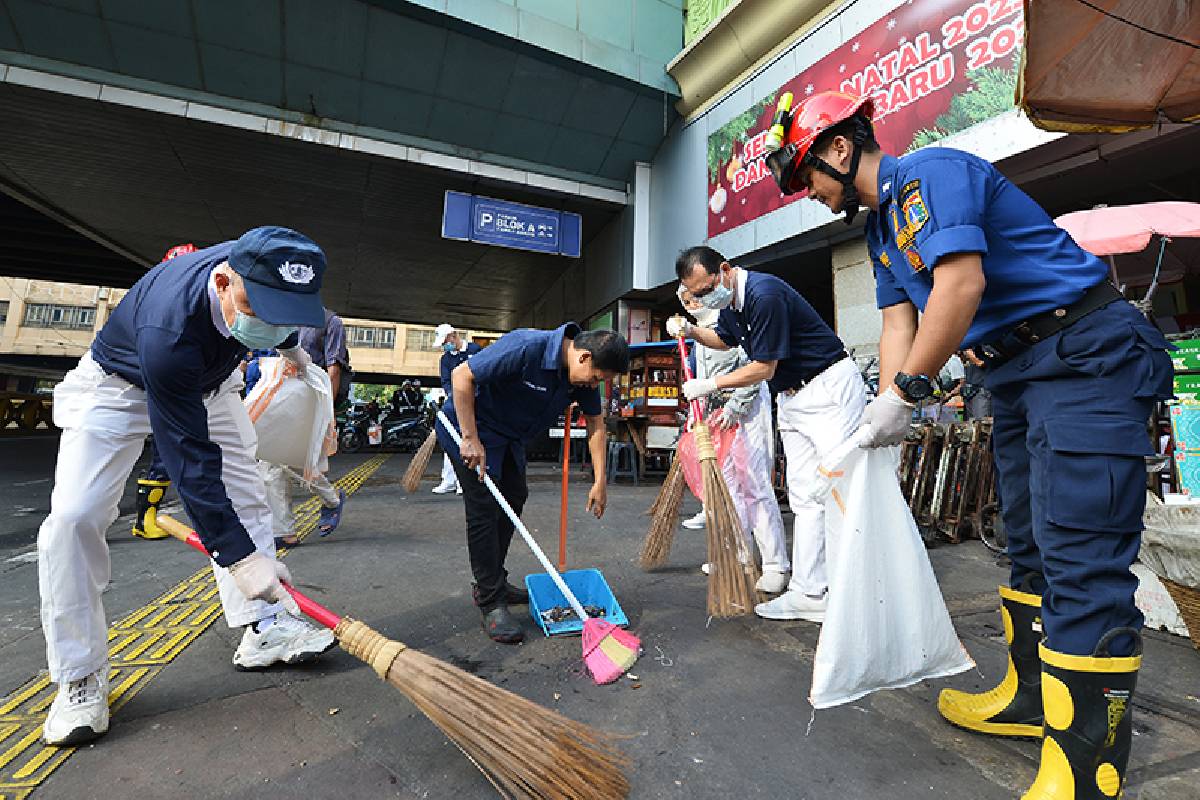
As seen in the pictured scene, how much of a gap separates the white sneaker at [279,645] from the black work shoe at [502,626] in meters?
0.65

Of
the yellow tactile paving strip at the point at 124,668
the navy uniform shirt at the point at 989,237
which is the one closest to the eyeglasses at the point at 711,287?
the navy uniform shirt at the point at 989,237

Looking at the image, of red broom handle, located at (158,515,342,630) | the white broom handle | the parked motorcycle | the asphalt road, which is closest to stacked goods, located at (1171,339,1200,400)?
the asphalt road

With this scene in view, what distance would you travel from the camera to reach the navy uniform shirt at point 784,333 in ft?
9.16

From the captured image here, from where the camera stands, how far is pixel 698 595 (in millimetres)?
3127

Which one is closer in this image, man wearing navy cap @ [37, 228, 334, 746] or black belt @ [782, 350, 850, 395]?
man wearing navy cap @ [37, 228, 334, 746]

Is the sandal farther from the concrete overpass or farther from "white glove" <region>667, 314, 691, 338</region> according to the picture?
the concrete overpass

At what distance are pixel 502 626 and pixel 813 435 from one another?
1.76 m

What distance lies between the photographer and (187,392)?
171cm

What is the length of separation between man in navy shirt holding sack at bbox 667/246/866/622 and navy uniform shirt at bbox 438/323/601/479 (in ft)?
2.77

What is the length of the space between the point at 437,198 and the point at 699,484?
9.59m

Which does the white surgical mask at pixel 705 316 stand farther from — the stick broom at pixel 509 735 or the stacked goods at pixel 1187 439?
the stacked goods at pixel 1187 439

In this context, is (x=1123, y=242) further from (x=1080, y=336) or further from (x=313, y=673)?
(x=313, y=673)

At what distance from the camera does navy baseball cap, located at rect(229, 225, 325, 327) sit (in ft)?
5.39

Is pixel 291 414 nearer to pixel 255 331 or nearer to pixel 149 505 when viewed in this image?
pixel 149 505
